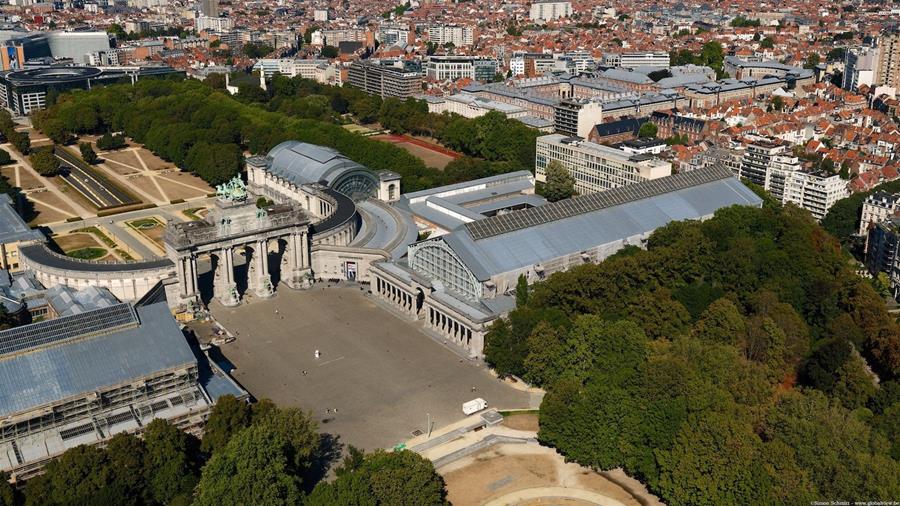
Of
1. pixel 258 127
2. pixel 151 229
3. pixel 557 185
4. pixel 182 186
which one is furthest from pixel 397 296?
pixel 258 127

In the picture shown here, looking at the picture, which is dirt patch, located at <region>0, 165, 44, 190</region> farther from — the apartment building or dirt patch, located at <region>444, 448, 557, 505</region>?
the apartment building

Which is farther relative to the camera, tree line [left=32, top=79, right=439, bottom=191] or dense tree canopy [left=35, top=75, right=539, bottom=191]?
tree line [left=32, top=79, right=439, bottom=191]

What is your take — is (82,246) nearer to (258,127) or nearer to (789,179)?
(258,127)

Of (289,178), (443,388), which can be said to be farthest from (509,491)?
(289,178)

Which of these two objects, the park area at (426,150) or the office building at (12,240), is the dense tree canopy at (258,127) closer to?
the park area at (426,150)

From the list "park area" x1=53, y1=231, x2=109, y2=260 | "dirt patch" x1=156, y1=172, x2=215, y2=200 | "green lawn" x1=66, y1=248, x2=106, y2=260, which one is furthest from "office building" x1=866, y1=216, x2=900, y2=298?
"dirt patch" x1=156, y1=172, x2=215, y2=200

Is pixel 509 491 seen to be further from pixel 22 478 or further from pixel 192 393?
pixel 22 478

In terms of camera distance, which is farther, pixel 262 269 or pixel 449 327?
pixel 262 269
